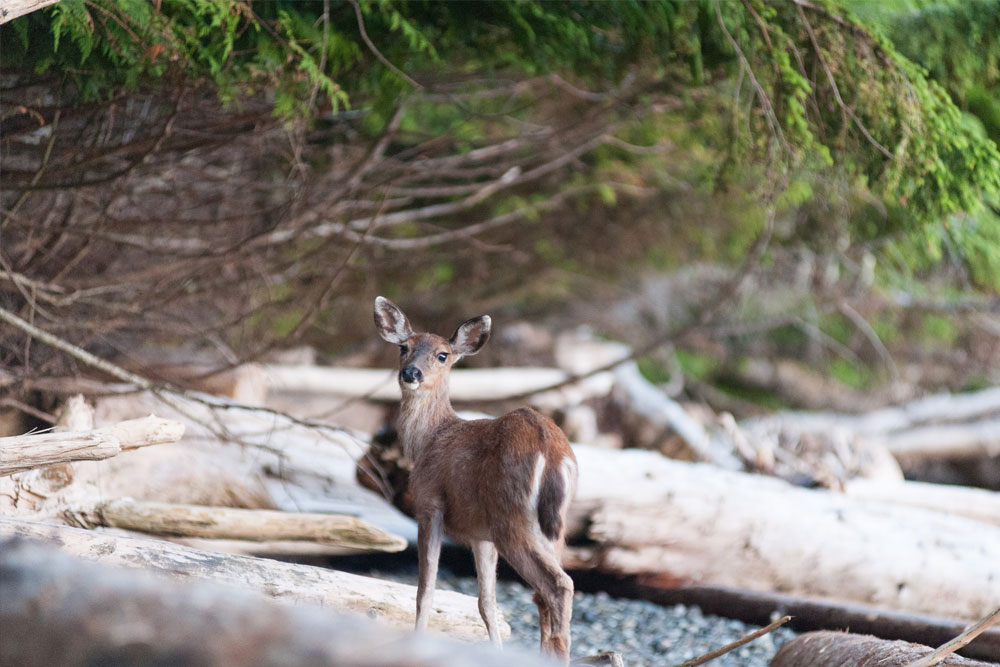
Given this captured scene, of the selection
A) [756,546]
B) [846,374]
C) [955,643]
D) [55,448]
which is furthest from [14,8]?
[846,374]

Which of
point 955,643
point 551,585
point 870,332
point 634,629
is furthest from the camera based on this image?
point 870,332

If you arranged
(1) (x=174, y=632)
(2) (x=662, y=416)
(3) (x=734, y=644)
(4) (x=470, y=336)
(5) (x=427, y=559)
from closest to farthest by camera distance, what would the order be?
(1) (x=174, y=632) < (3) (x=734, y=644) < (5) (x=427, y=559) < (4) (x=470, y=336) < (2) (x=662, y=416)

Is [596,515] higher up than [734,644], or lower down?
lower down

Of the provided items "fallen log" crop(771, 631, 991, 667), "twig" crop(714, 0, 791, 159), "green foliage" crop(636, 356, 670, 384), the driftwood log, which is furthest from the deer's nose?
"green foliage" crop(636, 356, 670, 384)

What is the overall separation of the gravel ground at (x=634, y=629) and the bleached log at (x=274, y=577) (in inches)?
31.9

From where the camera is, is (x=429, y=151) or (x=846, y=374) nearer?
(x=429, y=151)

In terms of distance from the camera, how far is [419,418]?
4008mm

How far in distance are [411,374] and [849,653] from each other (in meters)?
2.35

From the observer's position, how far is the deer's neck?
3982 mm

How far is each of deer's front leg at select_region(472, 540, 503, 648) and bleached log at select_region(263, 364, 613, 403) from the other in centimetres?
482

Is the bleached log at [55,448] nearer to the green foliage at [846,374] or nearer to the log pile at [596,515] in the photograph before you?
the log pile at [596,515]

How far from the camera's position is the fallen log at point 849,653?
12.1 feet

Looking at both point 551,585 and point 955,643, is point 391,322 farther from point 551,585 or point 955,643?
point 955,643

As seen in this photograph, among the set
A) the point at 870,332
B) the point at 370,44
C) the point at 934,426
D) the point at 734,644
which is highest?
the point at 370,44
